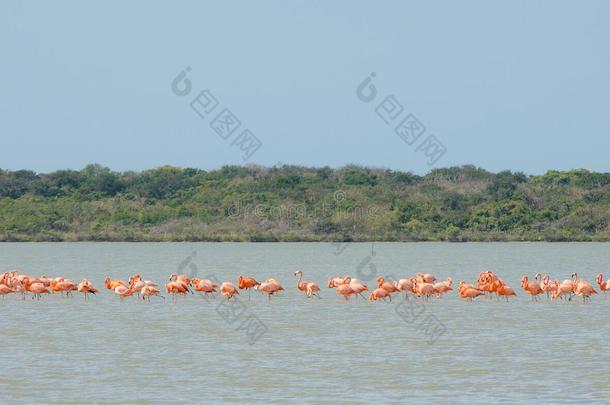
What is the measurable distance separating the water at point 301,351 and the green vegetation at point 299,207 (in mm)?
39193

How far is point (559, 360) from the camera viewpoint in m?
15.3

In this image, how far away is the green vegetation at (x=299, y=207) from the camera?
66.9 m

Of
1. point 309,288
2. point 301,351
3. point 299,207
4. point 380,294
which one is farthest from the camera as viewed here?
point 299,207

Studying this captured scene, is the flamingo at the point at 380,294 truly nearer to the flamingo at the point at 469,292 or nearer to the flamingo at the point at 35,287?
the flamingo at the point at 469,292

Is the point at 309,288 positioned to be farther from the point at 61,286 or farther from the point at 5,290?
the point at 5,290

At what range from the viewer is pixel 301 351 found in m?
16.3

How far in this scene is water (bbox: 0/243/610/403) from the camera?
43.0ft

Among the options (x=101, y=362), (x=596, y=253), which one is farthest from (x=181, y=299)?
(x=596, y=253)

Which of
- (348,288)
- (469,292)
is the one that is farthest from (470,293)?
(348,288)

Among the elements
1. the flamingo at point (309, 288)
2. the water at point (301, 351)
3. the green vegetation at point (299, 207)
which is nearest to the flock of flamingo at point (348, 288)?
the flamingo at point (309, 288)

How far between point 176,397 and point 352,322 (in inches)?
292

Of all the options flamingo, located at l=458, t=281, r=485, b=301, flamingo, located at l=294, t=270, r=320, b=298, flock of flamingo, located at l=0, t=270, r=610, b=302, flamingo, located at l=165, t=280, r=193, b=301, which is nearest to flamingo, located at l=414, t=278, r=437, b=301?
flock of flamingo, located at l=0, t=270, r=610, b=302

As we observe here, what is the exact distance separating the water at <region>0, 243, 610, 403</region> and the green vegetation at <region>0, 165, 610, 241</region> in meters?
39.2

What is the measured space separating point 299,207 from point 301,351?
185 feet
